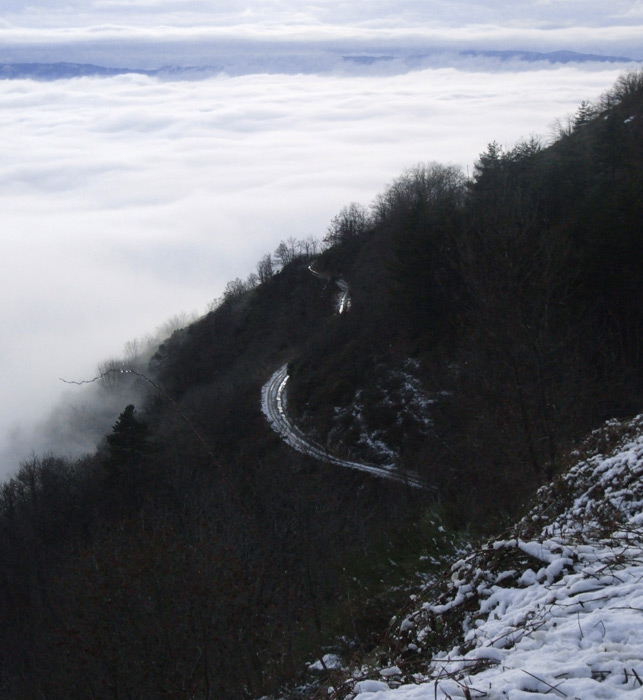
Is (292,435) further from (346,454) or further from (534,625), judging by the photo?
(534,625)

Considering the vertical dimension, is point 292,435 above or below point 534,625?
below

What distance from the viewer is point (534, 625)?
426cm

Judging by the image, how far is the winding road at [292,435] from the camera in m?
28.5

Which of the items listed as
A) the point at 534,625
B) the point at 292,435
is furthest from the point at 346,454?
the point at 534,625

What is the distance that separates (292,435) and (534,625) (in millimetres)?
30878

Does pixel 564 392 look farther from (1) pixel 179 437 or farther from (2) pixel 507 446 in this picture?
(1) pixel 179 437

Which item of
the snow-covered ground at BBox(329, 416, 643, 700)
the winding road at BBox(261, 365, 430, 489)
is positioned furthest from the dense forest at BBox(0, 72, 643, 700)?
the snow-covered ground at BBox(329, 416, 643, 700)

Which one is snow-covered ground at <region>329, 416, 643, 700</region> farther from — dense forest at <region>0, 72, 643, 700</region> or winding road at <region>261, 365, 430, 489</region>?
winding road at <region>261, 365, 430, 489</region>

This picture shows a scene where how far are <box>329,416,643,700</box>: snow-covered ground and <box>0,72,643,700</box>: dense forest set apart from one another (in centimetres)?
210

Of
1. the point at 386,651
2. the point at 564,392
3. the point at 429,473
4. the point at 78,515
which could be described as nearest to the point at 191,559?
the point at 386,651

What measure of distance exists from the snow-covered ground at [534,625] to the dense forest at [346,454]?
6.90 feet

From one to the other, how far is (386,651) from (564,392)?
41.4 feet

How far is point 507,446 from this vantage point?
17266mm

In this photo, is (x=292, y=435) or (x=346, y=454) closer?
(x=346, y=454)
